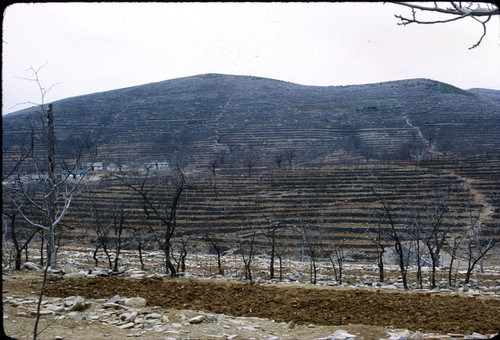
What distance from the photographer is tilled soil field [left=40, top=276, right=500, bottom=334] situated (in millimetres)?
4512

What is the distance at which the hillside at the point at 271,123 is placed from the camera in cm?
5825

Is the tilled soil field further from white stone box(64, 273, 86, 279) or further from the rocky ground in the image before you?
white stone box(64, 273, 86, 279)

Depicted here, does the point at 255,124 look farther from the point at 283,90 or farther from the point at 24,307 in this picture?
the point at 24,307

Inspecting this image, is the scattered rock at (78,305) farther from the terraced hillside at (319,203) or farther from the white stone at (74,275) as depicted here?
the terraced hillside at (319,203)

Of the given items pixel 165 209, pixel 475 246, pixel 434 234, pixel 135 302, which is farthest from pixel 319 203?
pixel 135 302

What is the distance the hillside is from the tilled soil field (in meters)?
45.0

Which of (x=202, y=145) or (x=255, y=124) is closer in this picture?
(x=202, y=145)

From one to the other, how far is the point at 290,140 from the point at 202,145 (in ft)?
53.9

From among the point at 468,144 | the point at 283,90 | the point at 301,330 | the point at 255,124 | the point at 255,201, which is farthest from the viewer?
the point at 283,90

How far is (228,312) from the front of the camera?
5.01 meters

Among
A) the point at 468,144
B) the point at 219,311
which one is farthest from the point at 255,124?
the point at 219,311

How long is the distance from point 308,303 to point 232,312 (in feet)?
3.93

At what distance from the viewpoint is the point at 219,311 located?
5.05m

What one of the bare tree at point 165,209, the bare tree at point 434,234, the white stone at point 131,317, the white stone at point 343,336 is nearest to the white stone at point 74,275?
the bare tree at point 165,209
